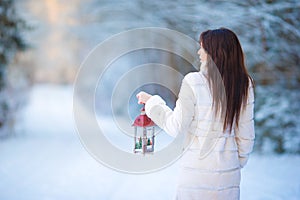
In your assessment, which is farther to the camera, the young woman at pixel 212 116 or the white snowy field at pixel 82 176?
the white snowy field at pixel 82 176

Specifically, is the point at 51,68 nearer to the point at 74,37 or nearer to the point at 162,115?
the point at 74,37

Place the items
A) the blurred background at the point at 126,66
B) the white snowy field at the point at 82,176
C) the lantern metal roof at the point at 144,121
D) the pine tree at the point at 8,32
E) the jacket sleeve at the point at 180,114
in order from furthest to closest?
the pine tree at the point at 8,32 < the blurred background at the point at 126,66 < the white snowy field at the point at 82,176 < the lantern metal roof at the point at 144,121 < the jacket sleeve at the point at 180,114

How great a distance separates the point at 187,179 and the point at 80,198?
1.45 meters

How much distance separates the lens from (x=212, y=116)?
1.25 meters

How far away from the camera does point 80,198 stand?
8.49 ft

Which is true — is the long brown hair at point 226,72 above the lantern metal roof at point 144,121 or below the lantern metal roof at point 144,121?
above

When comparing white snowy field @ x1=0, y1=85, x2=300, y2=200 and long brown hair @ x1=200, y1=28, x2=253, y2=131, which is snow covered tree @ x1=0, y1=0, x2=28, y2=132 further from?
long brown hair @ x1=200, y1=28, x2=253, y2=131

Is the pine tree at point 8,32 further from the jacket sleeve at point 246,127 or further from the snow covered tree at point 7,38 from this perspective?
the jacket sleeve at point 246,127

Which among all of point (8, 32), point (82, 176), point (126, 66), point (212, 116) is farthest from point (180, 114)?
point (8, 32)

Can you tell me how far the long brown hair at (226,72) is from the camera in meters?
1.25

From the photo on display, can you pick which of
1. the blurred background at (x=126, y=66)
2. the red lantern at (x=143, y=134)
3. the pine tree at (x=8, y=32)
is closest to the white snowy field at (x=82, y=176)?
the blurred background at (x=126, y=66)

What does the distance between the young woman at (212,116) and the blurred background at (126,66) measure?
1.42 meters

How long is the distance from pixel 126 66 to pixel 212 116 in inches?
141

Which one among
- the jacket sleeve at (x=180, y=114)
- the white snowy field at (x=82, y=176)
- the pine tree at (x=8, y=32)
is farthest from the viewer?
the pine tree at (x=8, y=32)
